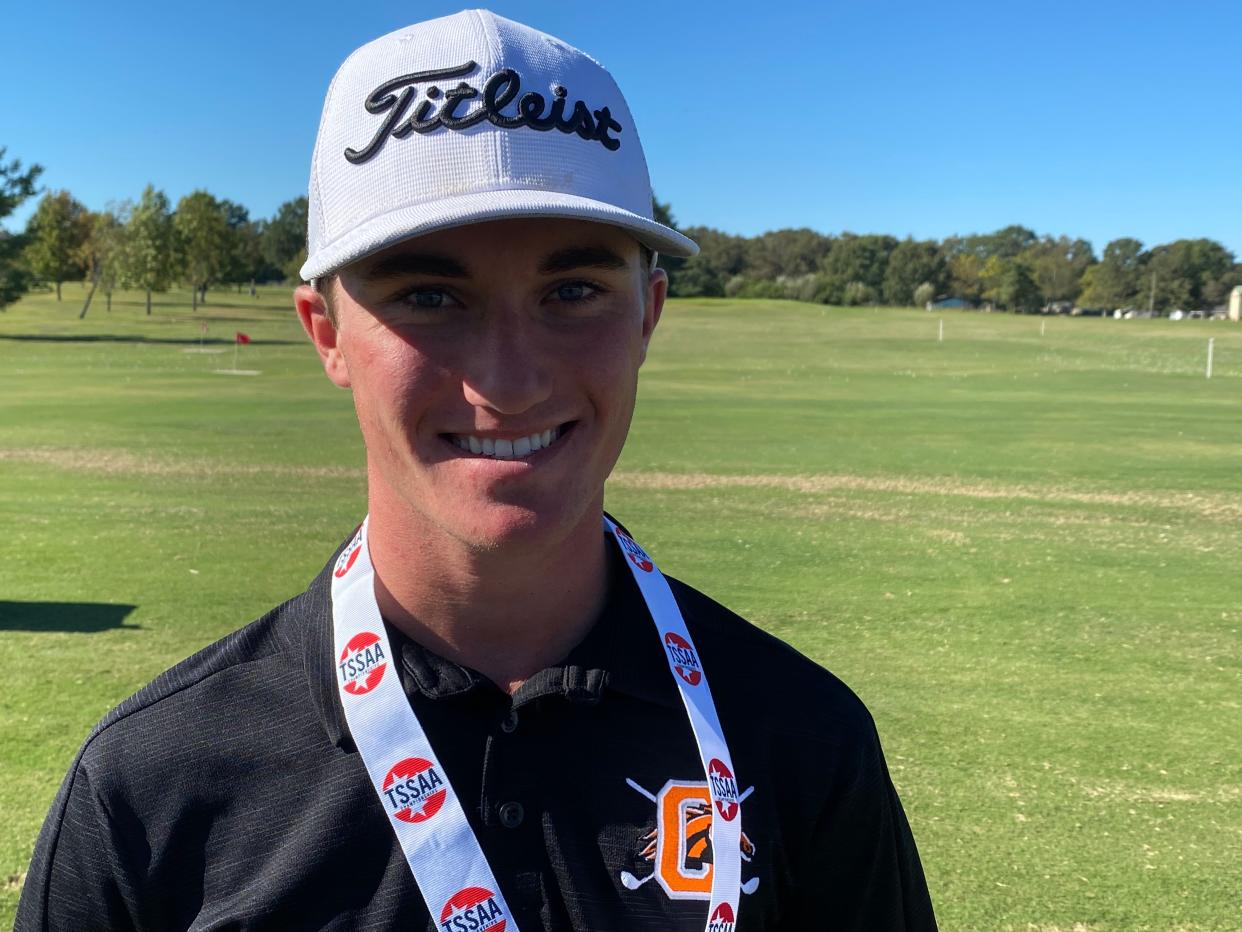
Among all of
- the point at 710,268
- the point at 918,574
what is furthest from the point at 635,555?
the point at 710,268

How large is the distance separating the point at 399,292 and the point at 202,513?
11.5 metres

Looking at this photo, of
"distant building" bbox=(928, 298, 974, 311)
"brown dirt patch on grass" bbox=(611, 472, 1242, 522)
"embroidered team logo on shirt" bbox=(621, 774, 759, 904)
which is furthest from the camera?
"distant building" bbox=(928, 298, 974, 311)

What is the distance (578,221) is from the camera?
1.78m

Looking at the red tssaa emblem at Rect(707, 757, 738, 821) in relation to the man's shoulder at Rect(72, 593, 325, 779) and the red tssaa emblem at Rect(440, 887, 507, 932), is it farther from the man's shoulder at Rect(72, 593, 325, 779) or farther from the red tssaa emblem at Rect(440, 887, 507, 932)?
the man's shoulder at Rect(72, 593, 325, 779)

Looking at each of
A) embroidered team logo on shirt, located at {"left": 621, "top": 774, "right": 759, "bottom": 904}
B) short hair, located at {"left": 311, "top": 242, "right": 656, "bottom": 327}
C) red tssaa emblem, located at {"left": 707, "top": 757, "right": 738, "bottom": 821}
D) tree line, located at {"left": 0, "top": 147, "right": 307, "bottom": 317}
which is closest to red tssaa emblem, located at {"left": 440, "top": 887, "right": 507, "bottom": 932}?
embroidered team logo on shirt, located at {"left": 621, "top": 774, "right": 759, "bottom": 904}

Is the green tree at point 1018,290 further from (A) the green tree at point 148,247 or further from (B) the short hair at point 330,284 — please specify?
(B) the short hair at point 330,284

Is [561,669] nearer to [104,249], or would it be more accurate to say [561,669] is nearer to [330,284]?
[330,284]

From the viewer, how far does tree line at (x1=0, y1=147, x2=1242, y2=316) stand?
264 feet

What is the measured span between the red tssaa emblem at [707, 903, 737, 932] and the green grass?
2.99 meters

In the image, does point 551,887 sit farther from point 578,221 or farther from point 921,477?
point 921,477

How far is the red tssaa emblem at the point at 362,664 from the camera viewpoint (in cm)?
175

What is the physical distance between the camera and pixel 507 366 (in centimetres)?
176

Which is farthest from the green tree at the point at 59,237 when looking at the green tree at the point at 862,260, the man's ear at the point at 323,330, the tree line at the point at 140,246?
the man's ear at the point at 323,330

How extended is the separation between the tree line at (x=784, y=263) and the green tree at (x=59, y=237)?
0.42ft
